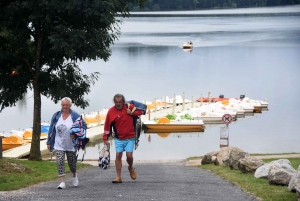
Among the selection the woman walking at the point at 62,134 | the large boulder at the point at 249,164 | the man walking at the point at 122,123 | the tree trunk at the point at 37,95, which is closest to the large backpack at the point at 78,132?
the woman walking at the point at 62,134

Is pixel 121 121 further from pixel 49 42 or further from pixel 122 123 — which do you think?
pixel 49 42

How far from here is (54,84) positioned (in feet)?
74.4

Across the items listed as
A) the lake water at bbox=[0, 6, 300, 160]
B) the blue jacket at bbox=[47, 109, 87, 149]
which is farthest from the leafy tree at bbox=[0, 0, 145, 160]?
the lake water at bbox=[0, 6, 300, 160]

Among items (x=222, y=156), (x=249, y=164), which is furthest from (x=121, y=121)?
(x=222, y=156)

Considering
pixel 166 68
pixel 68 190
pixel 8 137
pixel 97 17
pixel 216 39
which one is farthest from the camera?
pixel 216 39

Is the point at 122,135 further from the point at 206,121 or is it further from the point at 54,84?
the point at 206,121

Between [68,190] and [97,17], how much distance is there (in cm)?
982

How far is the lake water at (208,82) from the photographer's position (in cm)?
4178

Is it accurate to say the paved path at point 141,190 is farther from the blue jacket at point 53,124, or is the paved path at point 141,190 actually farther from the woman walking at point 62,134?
the blue jacket at point 53,124

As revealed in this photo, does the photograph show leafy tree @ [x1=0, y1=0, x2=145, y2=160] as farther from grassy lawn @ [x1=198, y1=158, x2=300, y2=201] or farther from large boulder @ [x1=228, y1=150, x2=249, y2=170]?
grassy lawn @ [x1=198, y1=158, x2=300, y2=201]

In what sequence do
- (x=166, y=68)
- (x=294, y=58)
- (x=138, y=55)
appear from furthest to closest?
(x=138, y=55) → (x=294, y=58) → (x=166, y=68)

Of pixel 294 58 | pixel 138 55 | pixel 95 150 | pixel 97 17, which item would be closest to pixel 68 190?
pixel 97 17

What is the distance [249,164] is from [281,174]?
3.05m

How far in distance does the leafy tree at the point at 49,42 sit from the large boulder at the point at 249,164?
21.7 ft
